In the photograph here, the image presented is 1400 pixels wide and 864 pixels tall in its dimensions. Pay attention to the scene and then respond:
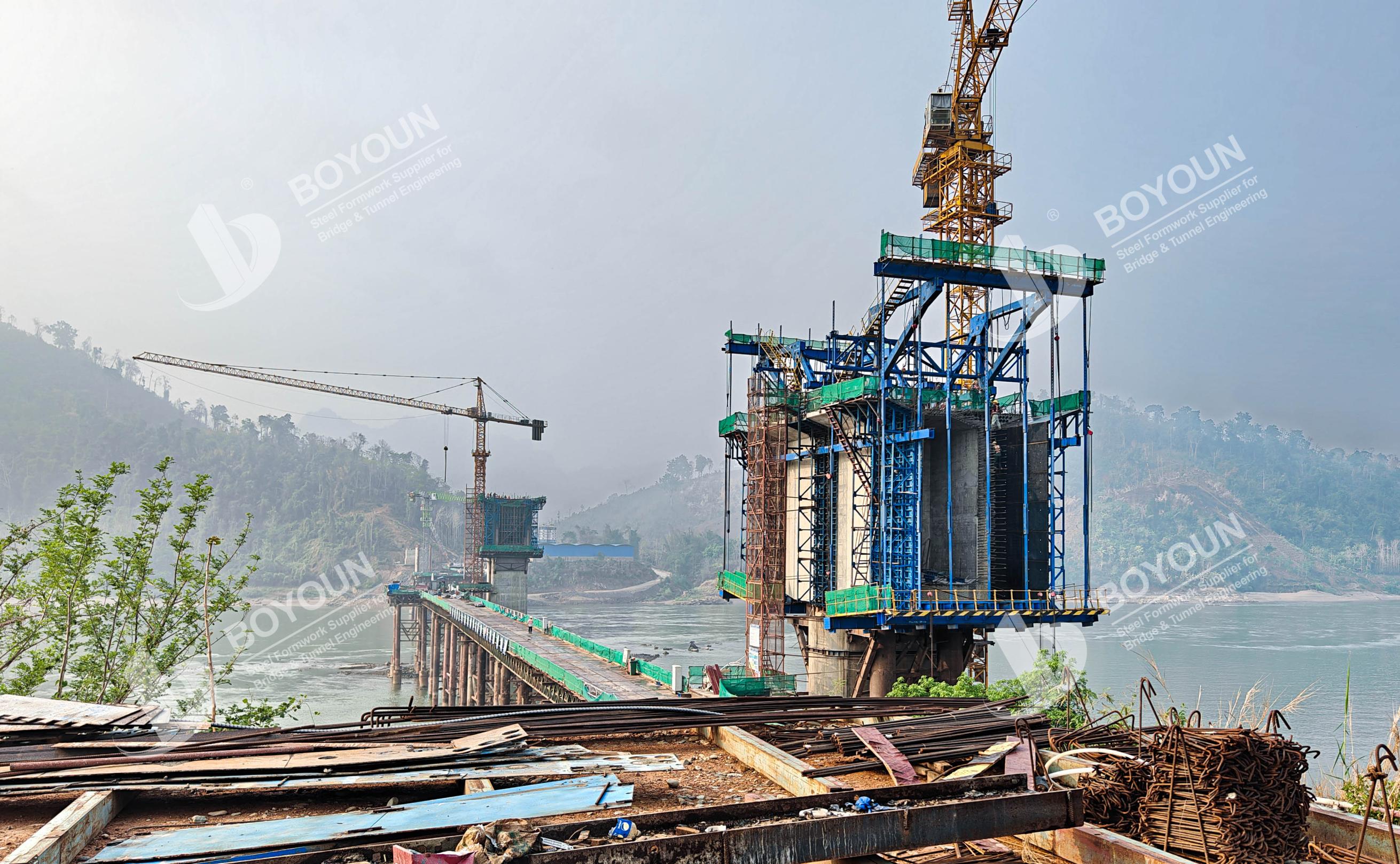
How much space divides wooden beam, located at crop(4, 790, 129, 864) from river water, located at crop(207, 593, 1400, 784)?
102ft

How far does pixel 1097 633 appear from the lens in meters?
114

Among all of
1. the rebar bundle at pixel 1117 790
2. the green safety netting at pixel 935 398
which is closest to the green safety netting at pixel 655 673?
the green safety netting at pixel 935 398

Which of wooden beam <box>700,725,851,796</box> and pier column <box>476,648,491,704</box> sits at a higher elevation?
wooden beam <box>700,725,851,796</box>

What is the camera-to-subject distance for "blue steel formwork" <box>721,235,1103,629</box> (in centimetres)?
2973

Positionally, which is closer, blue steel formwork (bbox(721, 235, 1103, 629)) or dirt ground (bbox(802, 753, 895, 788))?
dirt ground (bbox(802, 753, 895, 788))

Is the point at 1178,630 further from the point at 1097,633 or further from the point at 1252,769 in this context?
the point at 1252,769

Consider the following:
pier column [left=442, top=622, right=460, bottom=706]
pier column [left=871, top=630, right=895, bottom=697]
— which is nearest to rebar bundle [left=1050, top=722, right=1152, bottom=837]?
pier column [left=871, top=630, right=895, bottom=697]

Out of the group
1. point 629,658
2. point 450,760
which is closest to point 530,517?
point 629,658

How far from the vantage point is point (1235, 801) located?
6.15 m

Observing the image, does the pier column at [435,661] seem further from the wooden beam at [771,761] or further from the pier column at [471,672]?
Result: the wooden beam at [771,761]

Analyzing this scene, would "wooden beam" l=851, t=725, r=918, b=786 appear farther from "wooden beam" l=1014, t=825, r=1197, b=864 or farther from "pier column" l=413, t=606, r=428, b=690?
"pier column" l=413, t=606, r=428, b=690

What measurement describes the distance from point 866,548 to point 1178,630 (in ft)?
368

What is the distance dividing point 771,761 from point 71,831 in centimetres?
573

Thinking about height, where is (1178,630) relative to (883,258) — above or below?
below
